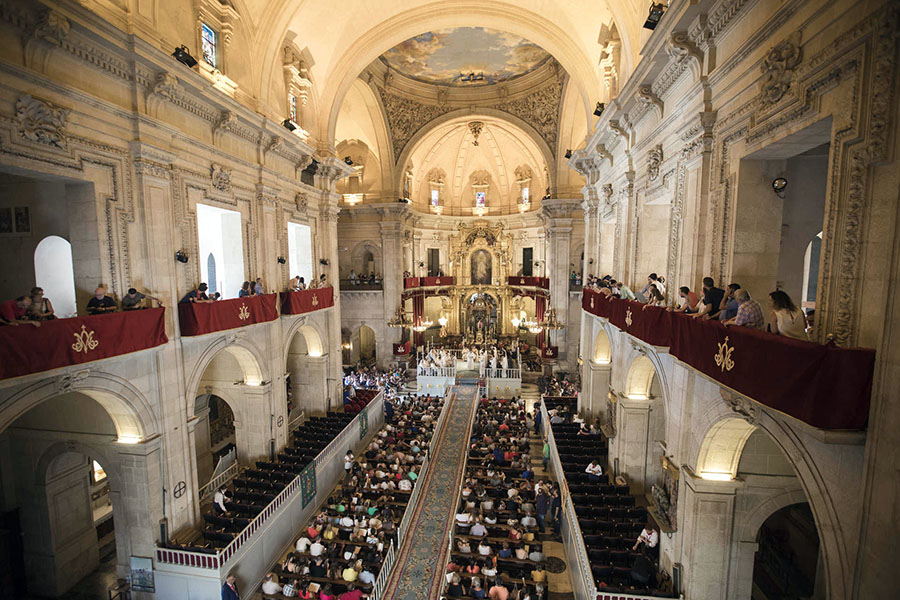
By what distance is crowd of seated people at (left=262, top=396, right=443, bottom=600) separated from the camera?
9117 millimetres

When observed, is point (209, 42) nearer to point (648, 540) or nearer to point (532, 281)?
point (648, 540)

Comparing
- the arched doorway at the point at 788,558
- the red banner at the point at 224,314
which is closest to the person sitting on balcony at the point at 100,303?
the red banner at the point at 224,314

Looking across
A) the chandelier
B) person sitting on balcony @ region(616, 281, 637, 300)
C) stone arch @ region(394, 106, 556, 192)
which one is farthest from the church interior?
stone arch @ region(394, 106, 556, 192)

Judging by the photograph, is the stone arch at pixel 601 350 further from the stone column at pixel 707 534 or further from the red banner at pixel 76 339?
the red banner at pixel 76 339

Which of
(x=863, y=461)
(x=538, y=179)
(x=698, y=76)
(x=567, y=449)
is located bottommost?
(x=567, y=449)

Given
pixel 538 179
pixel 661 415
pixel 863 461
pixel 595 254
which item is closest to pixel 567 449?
pixel 661 415

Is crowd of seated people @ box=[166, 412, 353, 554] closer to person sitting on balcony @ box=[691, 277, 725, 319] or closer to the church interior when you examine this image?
the church interior

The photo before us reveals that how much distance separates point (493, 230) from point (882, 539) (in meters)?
30.2

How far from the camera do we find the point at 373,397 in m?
18.9

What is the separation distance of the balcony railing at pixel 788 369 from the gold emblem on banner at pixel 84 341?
32.7 ft

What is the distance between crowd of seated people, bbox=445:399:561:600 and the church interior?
0.30 feet

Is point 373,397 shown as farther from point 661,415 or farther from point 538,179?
point 538,179

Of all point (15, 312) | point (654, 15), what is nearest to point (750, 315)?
point (654, 15)

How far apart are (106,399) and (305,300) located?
6.98m
